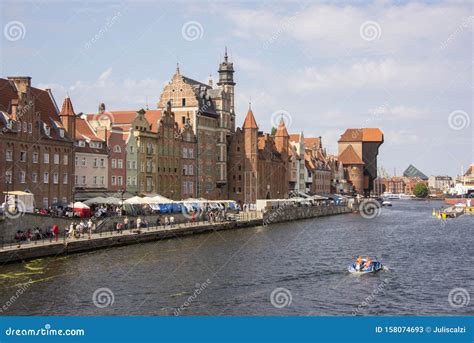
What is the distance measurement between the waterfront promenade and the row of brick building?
7712 mm

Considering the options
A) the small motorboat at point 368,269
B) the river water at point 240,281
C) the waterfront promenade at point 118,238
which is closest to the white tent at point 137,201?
the waterfront promenade at point 118,238

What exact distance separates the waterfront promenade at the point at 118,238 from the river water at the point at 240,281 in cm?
114

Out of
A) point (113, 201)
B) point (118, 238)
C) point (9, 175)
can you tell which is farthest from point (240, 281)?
point (113, 201)

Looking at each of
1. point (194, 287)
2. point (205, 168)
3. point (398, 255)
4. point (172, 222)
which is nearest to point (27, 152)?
point (172, 222)

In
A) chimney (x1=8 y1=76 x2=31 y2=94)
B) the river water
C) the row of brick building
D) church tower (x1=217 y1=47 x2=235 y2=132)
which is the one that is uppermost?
church tower (x1=217 y1=47 x2=235 y2=132)

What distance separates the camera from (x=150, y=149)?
3957 inches

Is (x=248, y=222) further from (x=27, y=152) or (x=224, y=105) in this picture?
(x=27, y=152)

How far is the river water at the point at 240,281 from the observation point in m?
38.4

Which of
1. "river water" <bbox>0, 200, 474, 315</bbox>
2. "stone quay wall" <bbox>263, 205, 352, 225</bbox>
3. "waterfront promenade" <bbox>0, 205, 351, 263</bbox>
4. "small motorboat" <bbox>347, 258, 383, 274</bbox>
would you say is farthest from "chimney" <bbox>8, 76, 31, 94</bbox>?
"stone quay wall" <bbox>263, 205, 352, 225</bbox>

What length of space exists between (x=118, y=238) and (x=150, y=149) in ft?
119

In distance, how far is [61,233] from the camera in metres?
64.4

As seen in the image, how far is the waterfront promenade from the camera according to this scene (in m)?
52.5

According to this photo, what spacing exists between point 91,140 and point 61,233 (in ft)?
81.4

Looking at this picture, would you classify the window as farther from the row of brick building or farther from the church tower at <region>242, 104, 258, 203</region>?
the church tower at <region>242, 104, 258, 203</region>
